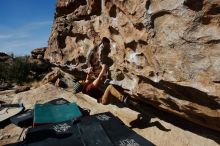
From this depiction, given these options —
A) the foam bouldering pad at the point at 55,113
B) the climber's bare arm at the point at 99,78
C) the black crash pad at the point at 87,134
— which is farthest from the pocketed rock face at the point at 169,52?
the foam bouldering pad at the point at 55,113

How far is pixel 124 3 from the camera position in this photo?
6062 mm

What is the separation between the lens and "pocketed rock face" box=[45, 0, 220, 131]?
4.28 meters

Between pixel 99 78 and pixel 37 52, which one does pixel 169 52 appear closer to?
pixel 99 78

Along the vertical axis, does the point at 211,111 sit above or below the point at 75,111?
above

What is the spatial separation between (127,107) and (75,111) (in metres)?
1.68

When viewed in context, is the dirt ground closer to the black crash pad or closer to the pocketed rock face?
the pocketed rock face

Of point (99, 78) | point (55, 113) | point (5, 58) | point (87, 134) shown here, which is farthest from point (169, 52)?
point (5, 58)

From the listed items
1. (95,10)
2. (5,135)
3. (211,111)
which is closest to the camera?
(211,111)

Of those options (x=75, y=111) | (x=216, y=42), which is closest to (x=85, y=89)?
(x=75, y=111)

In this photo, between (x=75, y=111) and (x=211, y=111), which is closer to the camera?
(x=211, y=111)

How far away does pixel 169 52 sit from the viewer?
16.2ft

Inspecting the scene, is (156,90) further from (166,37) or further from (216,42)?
(216,42)

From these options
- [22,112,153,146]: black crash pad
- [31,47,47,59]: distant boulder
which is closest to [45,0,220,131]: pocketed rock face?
[22,112,153,146]: black crash pad

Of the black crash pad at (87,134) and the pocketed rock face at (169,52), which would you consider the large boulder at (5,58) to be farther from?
the black crash pad at (87,134)
